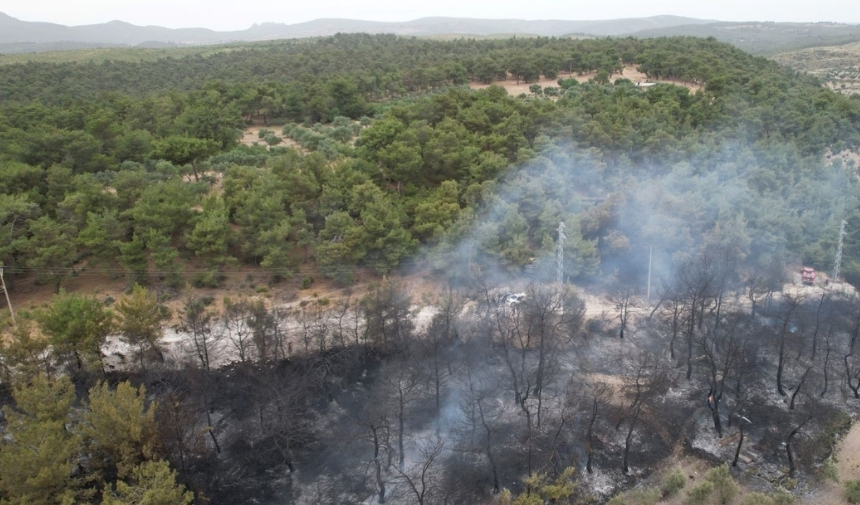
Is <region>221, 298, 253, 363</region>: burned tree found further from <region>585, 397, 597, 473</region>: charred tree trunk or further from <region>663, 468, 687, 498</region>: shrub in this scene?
<region>663, 468, 687, 498</region>: shrub

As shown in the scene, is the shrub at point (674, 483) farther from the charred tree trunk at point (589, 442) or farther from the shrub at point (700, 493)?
the charred tree trunk at point (589, 442)

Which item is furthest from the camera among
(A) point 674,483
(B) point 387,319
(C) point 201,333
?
(B) point 387,319

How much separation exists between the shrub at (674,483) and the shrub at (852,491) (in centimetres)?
412

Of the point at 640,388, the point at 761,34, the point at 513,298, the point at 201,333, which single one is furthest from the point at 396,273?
the point at 761,34

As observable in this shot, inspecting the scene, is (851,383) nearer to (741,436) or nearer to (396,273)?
(741,436)

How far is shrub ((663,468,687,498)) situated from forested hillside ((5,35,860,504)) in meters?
0.99

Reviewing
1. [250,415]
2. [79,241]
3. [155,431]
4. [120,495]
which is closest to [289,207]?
[79,241]

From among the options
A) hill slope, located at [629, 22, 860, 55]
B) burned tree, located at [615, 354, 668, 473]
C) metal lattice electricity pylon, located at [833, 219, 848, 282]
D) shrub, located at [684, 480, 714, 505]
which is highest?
hill slope, located at [629, 22, 860, 55]

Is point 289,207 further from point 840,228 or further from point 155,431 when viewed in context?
point 840,228

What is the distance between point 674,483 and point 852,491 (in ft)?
14.8

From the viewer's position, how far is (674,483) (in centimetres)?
1493

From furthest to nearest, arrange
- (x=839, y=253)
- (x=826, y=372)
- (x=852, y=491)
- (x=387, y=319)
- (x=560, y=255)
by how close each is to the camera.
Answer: (x=839, y=253)
(x=560, y=255)
(x=387, y=319)
(x=826, y=372)
(x=852, y=491)

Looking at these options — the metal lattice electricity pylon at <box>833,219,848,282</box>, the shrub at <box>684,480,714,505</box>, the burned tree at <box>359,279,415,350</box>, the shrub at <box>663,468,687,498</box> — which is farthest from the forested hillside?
the shrub at <box>684,480,714,505</box>

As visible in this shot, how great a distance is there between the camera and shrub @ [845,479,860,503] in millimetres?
14672
